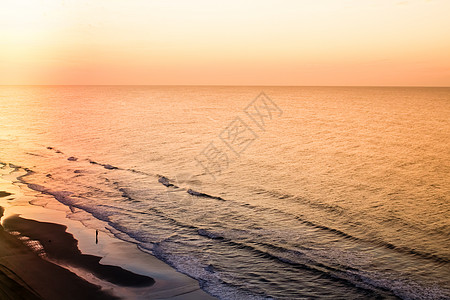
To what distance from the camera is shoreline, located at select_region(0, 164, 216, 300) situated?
11453 millimetres

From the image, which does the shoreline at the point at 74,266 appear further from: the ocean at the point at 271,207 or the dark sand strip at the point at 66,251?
the ocean at the point at 271,207

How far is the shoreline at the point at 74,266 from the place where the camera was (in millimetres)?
11453

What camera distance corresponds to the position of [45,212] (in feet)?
62.6

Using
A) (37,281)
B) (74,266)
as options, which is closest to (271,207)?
(74,266)

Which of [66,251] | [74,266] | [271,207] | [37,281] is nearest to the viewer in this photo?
[37,281]

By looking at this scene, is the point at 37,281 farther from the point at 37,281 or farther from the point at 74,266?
the point at 74,266

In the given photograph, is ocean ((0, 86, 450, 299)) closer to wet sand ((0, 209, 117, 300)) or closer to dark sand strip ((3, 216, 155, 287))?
dark sand strip ((3, 216, 155, 287))

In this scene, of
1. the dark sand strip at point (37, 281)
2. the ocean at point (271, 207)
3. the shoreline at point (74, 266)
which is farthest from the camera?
the ocean at point (271, 207)

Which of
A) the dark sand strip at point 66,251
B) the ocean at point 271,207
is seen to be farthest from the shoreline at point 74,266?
the ocean at point 271,207

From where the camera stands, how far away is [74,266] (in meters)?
13.1

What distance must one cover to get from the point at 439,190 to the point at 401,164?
8.78 metres

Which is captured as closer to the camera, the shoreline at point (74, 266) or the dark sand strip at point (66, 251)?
the shoreline at point (74, 266)

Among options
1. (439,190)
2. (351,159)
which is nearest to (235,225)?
(439,190)

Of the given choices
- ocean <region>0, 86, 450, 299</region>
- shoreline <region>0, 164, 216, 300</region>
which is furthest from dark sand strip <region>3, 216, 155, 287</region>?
ocean <region>0, 86, 450, 299</region>
